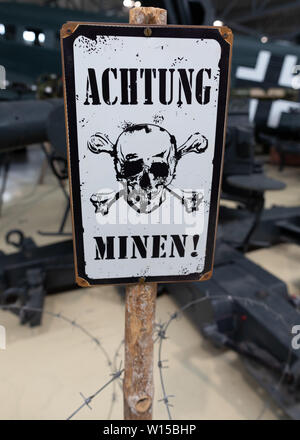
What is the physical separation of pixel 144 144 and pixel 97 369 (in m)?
1.22

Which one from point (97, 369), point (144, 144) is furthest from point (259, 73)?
point (144, 144)

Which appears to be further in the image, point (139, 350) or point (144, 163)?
point (139, 350)

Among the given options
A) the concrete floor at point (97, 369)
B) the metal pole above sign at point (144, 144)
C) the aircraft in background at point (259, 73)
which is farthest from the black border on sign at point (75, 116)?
the aircraft in background at point (259, 73)

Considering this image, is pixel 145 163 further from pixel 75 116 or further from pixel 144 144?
pixel 75 116

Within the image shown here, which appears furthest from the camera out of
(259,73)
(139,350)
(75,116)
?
(259,73)

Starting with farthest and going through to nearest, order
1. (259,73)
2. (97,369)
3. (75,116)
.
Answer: (259,73)
(97,369)
(75,116)

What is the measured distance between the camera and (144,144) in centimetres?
67

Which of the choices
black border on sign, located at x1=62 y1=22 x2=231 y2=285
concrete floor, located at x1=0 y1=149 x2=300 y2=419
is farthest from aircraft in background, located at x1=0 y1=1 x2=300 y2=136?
black border on sign, located at x1=62 y1=22 x2=231 y2=285

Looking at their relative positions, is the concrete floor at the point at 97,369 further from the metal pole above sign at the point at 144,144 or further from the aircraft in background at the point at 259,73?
the aircraft in background at the point at 259,73

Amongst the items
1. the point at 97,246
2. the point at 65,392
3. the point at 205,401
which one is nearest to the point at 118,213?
the point at 97,246

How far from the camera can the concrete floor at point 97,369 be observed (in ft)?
4.60

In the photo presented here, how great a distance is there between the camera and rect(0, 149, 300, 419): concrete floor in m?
1.40

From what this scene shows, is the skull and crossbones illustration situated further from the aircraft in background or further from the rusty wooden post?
the aircraft in background
